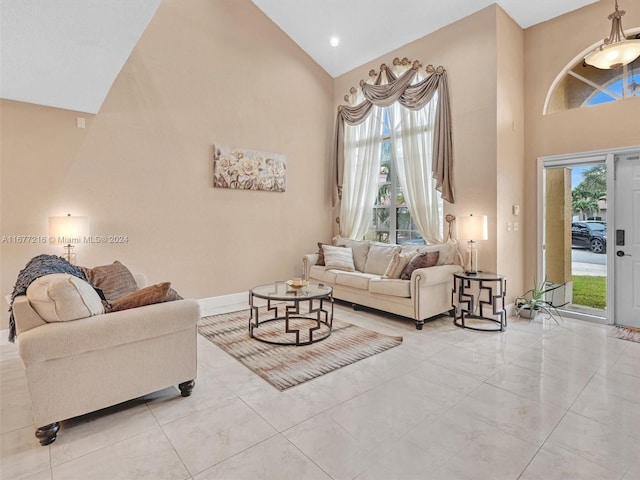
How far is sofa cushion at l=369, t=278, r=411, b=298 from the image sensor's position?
14.1ft

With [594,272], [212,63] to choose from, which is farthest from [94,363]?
[594,272]

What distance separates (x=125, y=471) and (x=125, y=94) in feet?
13.7

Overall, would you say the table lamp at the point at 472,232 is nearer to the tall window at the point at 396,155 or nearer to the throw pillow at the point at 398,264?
the tall window at the point at 396,155

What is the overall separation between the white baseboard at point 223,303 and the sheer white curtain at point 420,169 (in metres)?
2.93

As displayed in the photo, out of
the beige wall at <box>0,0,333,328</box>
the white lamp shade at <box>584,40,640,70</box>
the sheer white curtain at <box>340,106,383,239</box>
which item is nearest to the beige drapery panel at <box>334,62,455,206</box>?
the sheer white curtain at <box>340,106,383,239</box>

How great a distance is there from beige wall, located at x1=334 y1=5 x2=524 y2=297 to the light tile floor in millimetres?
1807

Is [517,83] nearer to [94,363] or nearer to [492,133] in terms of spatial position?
[492,133]

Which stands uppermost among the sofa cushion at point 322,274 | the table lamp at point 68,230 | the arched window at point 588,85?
the arched window at point 588,85

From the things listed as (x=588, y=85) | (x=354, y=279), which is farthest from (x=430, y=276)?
(x=588, y=85)

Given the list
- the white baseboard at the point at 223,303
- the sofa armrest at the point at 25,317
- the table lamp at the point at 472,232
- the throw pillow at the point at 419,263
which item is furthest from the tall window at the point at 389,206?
the sofa armrest at the point at 25,317

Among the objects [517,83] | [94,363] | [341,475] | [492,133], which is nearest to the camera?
[341,475]

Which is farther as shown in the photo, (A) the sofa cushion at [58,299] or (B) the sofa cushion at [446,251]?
(B) the sofa cushion at [446,251]

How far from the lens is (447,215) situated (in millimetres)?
4953

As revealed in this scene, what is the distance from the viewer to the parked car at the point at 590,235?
4.46 m
